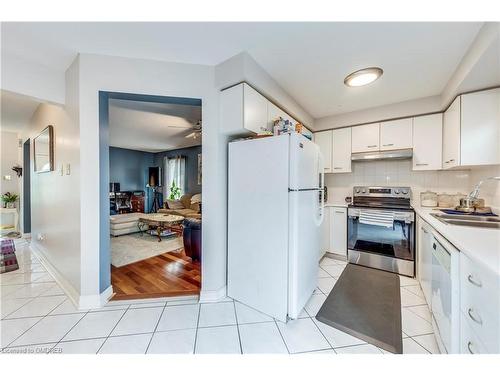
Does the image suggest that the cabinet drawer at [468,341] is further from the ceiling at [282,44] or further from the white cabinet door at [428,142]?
the white cabinet door at [428,142]

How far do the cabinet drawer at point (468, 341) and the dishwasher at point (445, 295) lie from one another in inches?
1.5

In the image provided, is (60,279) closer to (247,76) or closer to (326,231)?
(247,76)

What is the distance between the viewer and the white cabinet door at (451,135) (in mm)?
1979

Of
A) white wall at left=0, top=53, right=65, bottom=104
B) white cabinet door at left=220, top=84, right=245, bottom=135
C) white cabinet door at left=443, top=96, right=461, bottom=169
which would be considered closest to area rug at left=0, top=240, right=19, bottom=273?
white wall at left=0, top=53, right=65, bottom=104

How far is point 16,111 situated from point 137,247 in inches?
116

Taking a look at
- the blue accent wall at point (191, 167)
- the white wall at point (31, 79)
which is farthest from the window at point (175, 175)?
the white wall at point (31, 79)

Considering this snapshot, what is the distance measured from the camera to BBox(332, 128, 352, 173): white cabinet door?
304cm

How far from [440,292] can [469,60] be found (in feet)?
6.20

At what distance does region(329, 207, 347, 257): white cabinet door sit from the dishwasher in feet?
4.30

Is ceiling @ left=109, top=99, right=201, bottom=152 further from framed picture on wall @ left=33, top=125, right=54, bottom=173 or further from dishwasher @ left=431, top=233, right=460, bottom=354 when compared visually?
dishwasher @ left=431, top=233, right=460, bottom=354

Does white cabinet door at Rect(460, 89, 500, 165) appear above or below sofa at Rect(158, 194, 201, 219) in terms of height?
above

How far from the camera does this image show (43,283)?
223 centimetres

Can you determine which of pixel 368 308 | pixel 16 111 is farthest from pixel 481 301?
pixel 16 111
